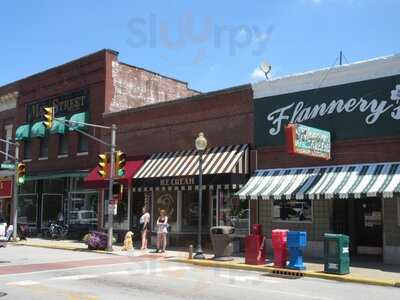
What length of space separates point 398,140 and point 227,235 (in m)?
6.52

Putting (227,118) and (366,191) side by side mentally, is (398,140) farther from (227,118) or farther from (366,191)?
(227,118)

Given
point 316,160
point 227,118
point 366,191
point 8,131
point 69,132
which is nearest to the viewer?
point 366,191

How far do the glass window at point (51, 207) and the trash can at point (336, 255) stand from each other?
21.3 m

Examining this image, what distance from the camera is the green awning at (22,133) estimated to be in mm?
36259

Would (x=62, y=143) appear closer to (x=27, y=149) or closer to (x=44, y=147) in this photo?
(x=44, y=147)

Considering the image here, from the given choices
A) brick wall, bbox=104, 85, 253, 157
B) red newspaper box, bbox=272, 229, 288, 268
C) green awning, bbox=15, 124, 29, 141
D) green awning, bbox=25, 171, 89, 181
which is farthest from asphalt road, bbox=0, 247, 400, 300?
green awning, bbox=15, 124, 29, 141

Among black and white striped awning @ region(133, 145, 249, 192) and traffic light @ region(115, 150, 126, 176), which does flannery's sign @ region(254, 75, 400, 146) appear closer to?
black and white striped awning @ region(133, 145, 249, 192)

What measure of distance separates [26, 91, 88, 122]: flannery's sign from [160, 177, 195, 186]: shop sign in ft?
32.1

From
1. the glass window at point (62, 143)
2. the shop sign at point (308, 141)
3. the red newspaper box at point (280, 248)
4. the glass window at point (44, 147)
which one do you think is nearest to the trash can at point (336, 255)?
the red newspaper box at point (280, 248)

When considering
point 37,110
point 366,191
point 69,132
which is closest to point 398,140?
point 366,191

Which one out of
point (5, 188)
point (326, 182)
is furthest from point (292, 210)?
point (5, 188)

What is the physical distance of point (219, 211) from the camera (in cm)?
2422

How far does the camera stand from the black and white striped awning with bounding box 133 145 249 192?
22.1 meters

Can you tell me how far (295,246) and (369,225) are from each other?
474cm
